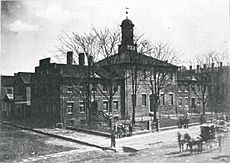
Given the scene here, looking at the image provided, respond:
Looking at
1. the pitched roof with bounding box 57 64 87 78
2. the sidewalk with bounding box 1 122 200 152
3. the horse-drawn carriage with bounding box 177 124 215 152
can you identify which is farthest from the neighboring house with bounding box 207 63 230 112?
the horse-drawn carriage with bounding box 177 124 215 152

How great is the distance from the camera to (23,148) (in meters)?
16.6

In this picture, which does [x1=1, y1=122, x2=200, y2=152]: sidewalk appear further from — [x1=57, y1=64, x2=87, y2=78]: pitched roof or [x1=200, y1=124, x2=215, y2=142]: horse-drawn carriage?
[x1=57, y1=64, x2=87, y2=78]: pitched roof

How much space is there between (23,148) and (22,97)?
20.6 metres

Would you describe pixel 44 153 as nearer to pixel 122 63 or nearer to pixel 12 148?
pixel 12 148

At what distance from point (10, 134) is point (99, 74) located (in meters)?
12.1

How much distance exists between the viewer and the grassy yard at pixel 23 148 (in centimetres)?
1470

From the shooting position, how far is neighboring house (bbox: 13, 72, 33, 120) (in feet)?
112

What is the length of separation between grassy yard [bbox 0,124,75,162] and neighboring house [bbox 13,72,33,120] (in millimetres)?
13482

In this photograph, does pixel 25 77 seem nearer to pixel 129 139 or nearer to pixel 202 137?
pixel 129 139

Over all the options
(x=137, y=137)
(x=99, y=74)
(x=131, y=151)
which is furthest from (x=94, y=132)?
(x=99, y=74)

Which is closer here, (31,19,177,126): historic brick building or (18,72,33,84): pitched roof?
(31,19,177,126): historic brick building

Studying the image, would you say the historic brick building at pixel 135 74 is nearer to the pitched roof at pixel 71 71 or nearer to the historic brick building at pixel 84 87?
the historic brick building at pixel 84 87

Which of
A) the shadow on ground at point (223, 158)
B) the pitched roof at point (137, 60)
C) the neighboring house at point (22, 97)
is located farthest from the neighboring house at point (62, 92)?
the shadow on ground at point (223, 158)

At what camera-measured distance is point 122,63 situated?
3108 cm
